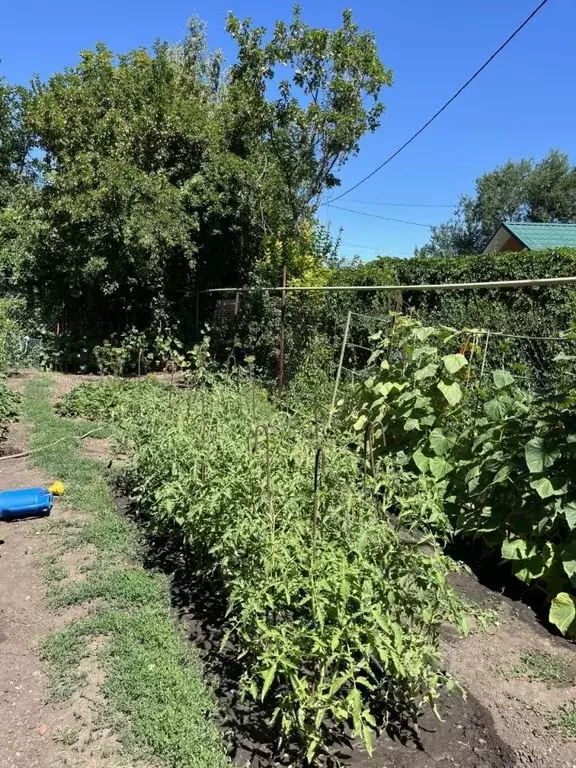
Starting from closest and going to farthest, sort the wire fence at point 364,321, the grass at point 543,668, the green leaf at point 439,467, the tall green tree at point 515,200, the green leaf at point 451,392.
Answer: the grass at point 543,668 < the green leaf at point 439,467 < the green leaf at point 451,392 < the wire fence at point 364,321 < the tall green tree at point 515,200

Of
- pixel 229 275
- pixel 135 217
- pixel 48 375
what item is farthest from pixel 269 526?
pixel 229 275

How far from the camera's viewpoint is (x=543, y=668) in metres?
2.71

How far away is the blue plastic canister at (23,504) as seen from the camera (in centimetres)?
416

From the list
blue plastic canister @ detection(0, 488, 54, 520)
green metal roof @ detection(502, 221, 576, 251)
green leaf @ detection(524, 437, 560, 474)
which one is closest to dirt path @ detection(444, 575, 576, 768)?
green leaf @ detection(524, 437, 560, 474)

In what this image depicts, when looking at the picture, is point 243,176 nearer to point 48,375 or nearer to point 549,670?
point 48,375

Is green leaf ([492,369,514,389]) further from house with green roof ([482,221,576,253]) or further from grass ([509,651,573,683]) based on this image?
house with green roof ([482,221,576,253])

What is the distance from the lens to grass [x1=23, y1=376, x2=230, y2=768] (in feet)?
7.08

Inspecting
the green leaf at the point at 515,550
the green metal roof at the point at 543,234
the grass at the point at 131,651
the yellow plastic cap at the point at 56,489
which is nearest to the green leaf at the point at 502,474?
the green leaf at the point at 515,550

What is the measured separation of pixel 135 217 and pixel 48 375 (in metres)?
3.20

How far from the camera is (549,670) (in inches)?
106

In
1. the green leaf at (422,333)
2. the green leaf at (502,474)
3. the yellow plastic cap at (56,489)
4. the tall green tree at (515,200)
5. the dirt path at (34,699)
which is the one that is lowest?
the dirt path at (34,699)

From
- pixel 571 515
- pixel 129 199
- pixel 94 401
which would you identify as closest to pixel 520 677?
pixel 571 515

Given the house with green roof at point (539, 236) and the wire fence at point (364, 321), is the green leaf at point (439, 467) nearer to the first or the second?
the wire fence at point (364, 321)

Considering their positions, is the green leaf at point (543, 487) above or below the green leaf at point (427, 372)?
below
